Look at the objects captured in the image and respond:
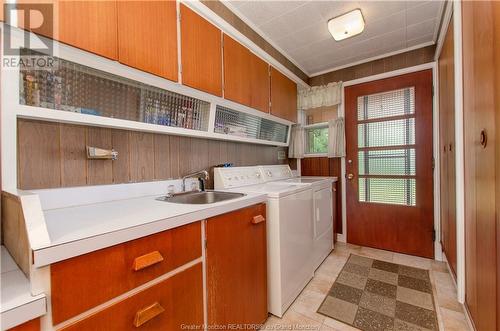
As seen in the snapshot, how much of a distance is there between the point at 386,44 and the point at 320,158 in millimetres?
1531

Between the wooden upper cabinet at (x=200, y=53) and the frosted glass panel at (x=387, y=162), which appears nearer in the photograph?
the wooden upper cabinet at (x=200, y=53)

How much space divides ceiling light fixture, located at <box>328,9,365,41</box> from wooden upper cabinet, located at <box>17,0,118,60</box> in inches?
69.8

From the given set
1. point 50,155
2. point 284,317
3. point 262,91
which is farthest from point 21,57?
point 284,317

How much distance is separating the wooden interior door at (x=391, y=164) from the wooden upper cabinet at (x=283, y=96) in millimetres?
750

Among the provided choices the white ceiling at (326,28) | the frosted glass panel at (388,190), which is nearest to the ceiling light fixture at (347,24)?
the white ceiling at (326,28)

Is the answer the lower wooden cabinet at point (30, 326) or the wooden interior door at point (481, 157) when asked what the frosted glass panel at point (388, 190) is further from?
the lower wooden cabinet at point (30, 326)

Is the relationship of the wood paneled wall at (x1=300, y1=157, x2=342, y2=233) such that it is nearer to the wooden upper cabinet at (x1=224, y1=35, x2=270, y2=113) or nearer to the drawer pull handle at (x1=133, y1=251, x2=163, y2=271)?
the wooden upper cabinet at (x1=224, y1=35, x2=270, y2=113)

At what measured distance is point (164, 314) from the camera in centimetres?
87

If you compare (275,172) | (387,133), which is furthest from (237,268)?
(387,133)

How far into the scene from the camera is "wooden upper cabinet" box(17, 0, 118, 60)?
85 cm

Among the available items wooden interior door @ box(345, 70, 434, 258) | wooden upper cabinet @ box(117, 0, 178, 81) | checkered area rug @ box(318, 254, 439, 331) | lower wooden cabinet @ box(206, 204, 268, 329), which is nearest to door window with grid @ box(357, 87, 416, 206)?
wooden interior door @ box(345, 70, 434, 258)

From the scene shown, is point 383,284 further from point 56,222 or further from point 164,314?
point 56,222

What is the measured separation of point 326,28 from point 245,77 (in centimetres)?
102

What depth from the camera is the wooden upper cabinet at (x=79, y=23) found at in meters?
0.85
